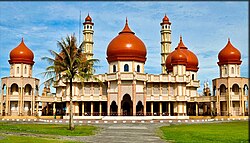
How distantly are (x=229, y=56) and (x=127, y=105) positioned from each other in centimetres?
1961

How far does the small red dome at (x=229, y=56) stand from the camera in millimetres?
61281

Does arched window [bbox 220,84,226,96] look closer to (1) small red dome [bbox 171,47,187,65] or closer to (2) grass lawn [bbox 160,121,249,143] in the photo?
(1) small red dome [bbox 171,47,187,65]

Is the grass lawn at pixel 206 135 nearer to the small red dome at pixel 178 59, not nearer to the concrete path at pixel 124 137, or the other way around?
the concrete path at pixel 124 137

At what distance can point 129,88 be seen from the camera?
55469 millimetres

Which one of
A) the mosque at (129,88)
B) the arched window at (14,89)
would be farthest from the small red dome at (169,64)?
the arched window at (14,89)

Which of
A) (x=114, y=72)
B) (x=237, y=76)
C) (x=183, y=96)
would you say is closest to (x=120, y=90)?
(x=114, y=72)

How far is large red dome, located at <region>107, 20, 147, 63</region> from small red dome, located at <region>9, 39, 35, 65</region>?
14.0 m

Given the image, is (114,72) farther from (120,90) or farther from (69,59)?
(69,59)

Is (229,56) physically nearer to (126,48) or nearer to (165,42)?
(165,42)

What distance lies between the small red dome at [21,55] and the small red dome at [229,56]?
3296 centimetres

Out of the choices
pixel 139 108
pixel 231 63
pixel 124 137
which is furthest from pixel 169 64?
Result: pixel 124 137

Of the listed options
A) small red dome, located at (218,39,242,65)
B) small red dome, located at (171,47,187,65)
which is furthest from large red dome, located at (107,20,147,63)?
small red dome, located at (218,39,242,65)

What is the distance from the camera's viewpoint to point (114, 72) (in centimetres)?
5675

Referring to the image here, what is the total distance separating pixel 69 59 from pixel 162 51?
1782 inches
